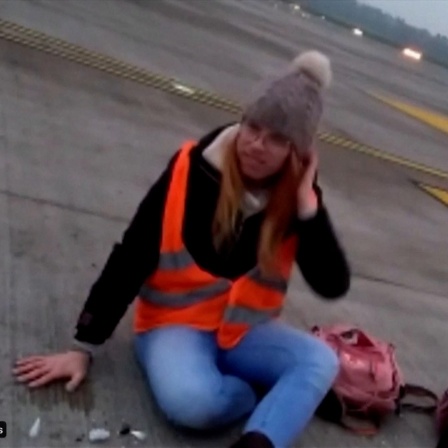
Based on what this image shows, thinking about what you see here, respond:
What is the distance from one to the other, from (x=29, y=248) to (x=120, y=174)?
1.69 metres

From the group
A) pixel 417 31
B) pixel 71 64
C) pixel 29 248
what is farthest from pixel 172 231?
pixel 417 31

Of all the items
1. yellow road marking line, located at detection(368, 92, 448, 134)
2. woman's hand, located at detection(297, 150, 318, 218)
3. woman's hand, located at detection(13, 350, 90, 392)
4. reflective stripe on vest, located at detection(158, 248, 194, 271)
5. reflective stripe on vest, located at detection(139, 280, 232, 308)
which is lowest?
yellow road marking line, located at detection(368, 92, 448, 134)

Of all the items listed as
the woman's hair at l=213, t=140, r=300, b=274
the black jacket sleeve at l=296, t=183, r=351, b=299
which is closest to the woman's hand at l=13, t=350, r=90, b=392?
the woman's hair at l=213, t=140, r=300, b=274

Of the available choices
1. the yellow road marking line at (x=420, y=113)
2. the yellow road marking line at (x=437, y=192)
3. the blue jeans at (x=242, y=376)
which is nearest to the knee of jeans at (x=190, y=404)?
the blue jeans at (x=242, y=376)

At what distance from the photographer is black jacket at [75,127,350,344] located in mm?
2996

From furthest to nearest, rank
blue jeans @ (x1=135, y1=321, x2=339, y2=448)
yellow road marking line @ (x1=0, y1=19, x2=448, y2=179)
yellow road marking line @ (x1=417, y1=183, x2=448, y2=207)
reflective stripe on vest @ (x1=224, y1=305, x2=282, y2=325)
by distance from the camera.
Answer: yellow road marking line @ (x1=0, y1=19, x2=448, y2=179), yellow road marking line @ (x1=417, y1=183, x2=448, y2=207), reflective stripe on vest @ (x1=224, y1=305, x2=282, y2=325), blue jeans @ (x1=135, y1=321, x2=339, y2=448)

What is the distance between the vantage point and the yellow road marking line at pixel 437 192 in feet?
28.0

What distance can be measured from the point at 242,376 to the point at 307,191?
0.73 meters

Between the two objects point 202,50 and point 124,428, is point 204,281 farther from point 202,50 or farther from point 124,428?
point 202,50

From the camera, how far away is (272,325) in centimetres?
318

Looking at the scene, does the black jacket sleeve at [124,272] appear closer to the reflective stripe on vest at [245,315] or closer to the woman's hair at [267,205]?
the woman's hair at [267,205]

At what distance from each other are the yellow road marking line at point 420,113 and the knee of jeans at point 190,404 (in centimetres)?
1313

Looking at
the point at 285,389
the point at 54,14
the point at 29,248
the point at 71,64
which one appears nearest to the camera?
the point at 285,389

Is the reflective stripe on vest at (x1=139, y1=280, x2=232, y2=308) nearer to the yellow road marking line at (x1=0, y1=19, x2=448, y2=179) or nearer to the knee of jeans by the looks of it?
the knee of jeans
